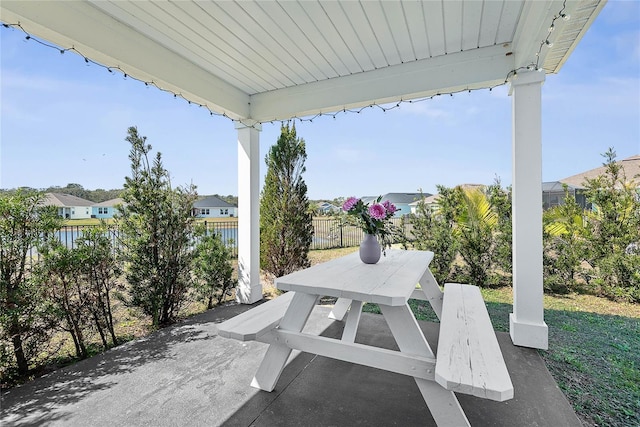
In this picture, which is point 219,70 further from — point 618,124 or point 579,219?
point 618,124

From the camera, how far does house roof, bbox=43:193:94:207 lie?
2.12 m

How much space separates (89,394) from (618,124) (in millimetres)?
8077

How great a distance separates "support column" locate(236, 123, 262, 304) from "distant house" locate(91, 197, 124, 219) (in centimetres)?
135

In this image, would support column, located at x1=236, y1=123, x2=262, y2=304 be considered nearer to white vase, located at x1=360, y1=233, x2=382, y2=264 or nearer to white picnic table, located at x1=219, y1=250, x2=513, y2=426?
white picnic table, located at x1=219, y1=250, x2=513, y2=426

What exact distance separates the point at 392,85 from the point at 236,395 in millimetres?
2988

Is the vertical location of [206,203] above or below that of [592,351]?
above

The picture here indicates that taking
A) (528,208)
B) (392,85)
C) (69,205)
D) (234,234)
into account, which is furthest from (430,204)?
(69,205)

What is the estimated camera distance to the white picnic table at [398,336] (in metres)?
1.08

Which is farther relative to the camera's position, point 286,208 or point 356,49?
point 286,208

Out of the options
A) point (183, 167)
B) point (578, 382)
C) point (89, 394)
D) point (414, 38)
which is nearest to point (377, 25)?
point (414, 38)

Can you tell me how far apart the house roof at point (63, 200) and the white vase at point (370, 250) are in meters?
2.46

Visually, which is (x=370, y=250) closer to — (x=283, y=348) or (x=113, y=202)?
(x=283, y=348)

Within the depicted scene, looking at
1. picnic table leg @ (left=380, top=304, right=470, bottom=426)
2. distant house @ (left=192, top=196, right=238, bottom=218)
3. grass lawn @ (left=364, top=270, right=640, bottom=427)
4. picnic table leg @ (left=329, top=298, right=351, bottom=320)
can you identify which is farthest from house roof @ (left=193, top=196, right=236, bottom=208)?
picnic table leg @ (left=380, top=304, right=470, bottom=426)

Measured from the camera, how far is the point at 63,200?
2.35 m
